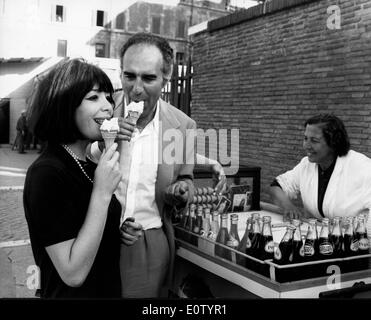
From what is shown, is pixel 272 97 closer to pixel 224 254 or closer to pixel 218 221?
pixel 218 221

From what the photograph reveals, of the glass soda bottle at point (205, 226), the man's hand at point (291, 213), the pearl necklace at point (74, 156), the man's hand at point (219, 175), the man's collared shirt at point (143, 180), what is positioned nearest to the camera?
the pearl necklace at point (74, 156)

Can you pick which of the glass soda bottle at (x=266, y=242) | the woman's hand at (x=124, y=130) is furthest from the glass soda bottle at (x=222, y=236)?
the woman's hand at (x=124, y=130)

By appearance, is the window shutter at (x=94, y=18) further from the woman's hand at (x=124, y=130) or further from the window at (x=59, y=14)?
the woman's hand at (x=124, y=130)

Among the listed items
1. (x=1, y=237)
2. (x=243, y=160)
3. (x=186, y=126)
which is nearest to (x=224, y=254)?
(x=186, y=126)

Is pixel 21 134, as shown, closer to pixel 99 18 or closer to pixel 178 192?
pixel 99 18

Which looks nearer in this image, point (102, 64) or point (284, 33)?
point (102, 64)

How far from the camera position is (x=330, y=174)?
144cm

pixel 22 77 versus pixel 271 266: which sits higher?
pixel 22 77

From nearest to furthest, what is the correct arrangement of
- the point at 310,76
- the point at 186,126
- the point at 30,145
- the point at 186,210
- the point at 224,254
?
the point at 30,145 → the point at 224,254 → the point at 186,126 → the point at 186,210 → the point at 310,76

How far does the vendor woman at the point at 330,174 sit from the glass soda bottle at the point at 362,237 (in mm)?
137

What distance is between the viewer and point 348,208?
1368 millimetres

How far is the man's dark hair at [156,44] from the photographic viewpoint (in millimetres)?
1164

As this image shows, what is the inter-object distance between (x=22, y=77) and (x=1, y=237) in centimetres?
42

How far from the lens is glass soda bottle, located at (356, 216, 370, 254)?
1.17 meters
